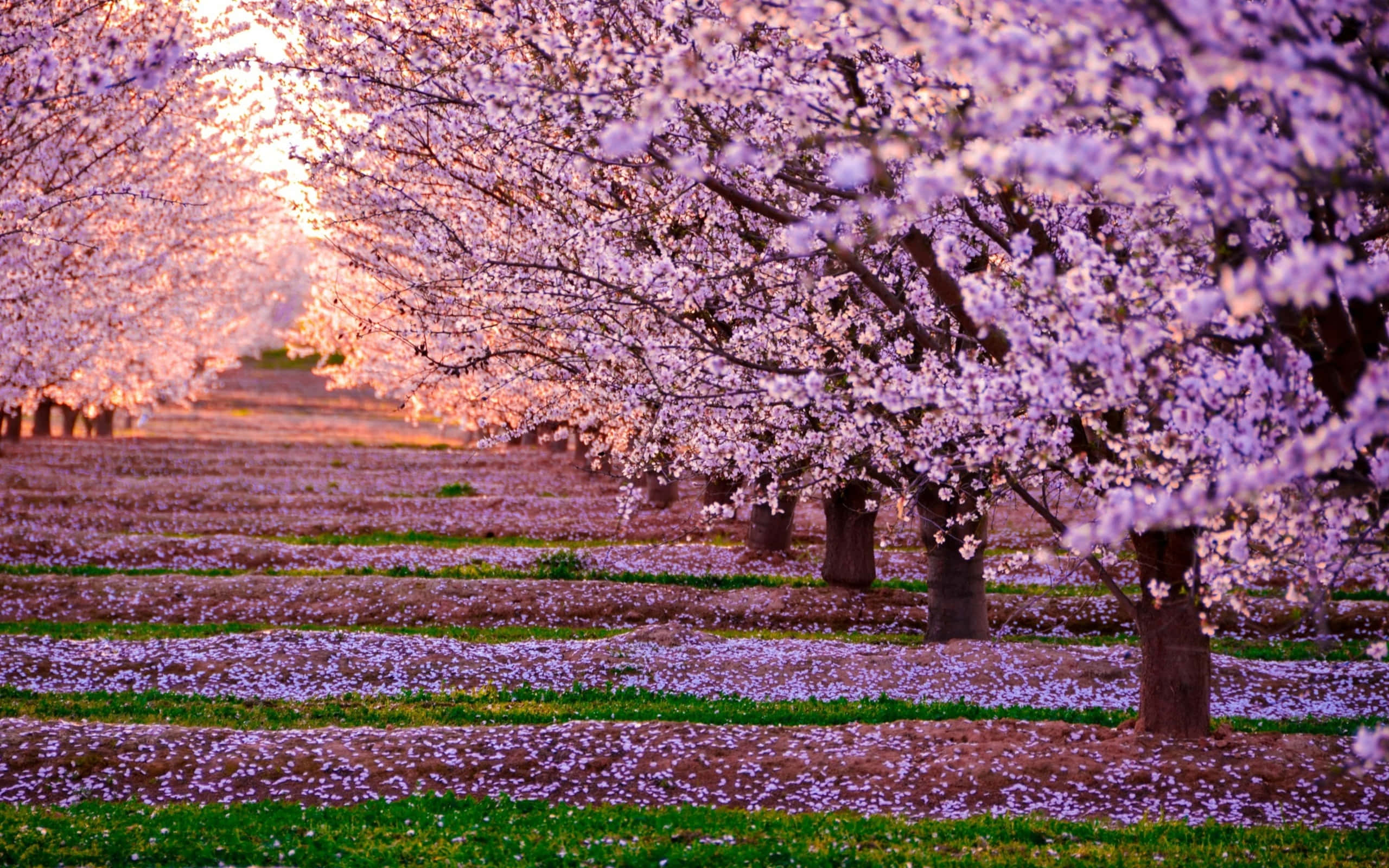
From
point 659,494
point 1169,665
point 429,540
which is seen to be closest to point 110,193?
point 1169,665

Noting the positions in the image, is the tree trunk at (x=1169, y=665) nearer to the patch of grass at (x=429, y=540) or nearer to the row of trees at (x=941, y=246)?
the row of trees at (x=941, y=246)

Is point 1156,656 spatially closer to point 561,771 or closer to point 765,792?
point 765,792

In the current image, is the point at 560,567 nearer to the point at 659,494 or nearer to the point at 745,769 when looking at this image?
the point at 745,769

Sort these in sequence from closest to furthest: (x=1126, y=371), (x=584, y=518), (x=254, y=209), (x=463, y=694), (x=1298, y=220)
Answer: (x=1298, y=220), (x=1126, y=371), (x=463, y=694), (x=584, y=518), (x=254, y=209)

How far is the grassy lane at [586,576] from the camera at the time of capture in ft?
76.8

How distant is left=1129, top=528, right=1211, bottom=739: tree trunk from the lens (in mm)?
11625

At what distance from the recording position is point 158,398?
78125 mm

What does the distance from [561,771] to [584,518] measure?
77.1 ft

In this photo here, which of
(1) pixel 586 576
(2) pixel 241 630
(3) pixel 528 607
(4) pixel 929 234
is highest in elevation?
(4) pixel 929 234

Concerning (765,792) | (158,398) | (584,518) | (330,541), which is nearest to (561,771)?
(765,792)

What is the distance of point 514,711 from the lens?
14523 millimetres

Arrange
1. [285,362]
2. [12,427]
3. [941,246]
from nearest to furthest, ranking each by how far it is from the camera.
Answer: [941,246] → [12,427] → [285,362]

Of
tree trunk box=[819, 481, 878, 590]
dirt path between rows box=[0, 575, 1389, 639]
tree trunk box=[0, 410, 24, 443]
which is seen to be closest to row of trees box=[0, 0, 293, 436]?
tree trunk box=[0, 410, 24, 443]

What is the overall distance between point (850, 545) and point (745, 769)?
35.4 feet
